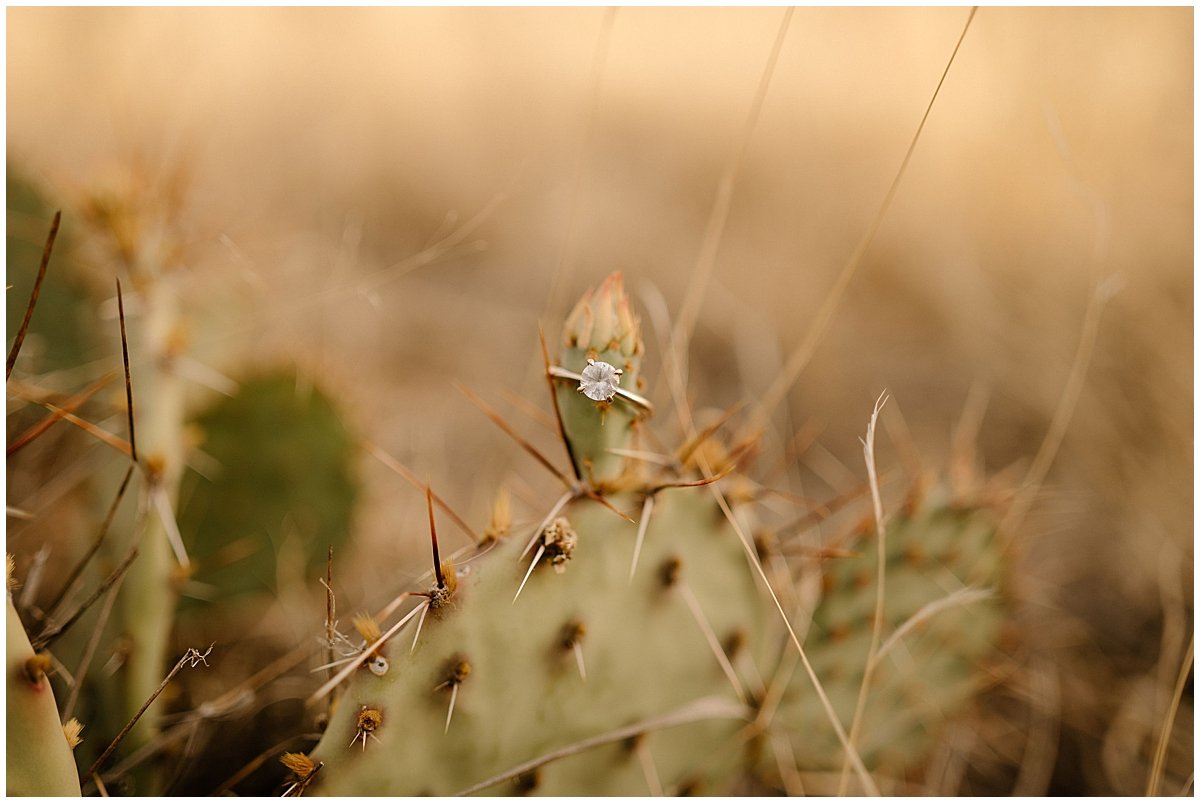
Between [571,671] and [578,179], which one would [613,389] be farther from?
[578,179]

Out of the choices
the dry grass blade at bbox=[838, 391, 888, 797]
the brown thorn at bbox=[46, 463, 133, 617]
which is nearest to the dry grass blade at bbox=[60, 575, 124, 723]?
the brown thorn at bbox=[46, 463, 133, 617]

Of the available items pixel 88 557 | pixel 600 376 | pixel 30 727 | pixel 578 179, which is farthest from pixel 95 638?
pixel 578 179

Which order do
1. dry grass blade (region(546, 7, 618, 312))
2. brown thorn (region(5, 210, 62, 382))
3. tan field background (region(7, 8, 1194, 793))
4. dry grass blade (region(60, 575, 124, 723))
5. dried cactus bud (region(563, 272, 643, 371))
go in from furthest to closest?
tan field background (region(7, 8, 1194, 793)), dry grass blade (region(546, 7, 618, 312)), dry grass blade (region(60, 575, 124, 723)), dried cactus bud (region(563, 272, 643, 371)), brown thorn (region(5, 210, 62, 382))

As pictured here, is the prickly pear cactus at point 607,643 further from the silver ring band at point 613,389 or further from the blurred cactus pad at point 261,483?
the blurred cactus pad at point 261,483

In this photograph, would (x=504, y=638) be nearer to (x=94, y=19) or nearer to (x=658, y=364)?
(x=658, y=364)

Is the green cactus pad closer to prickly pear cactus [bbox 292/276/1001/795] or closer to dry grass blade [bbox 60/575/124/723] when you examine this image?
prickly pear cactus [bbox 292/276/1001/795]

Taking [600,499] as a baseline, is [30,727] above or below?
below

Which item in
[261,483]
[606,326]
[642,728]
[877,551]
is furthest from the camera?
[261,483]
